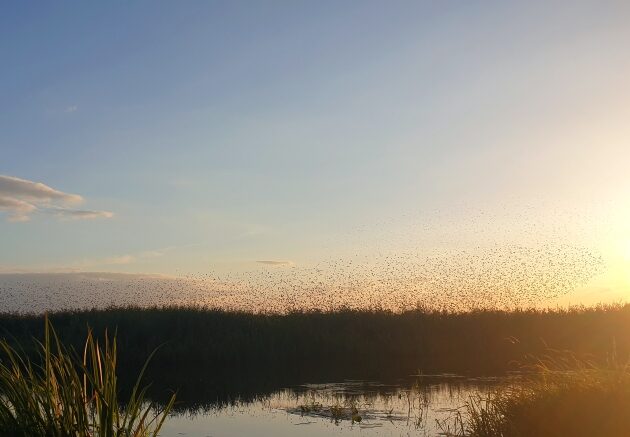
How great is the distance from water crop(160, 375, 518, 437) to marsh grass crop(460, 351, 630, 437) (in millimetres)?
1963

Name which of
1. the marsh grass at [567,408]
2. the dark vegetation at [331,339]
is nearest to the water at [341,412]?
the marsh grass at [567,408]

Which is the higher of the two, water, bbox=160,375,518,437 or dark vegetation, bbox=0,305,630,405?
dark vegetation, bbox=0,305,630,405

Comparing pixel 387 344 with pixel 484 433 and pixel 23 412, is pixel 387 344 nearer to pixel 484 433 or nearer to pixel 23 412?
pixel 484 433

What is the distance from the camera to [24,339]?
2678 cm

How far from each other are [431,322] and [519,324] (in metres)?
3.26

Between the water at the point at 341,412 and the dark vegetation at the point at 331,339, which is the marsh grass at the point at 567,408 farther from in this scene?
the dark vegetation at the point at 331,339

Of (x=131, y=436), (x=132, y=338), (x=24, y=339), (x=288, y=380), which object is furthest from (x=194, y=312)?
(x=131, y=436)

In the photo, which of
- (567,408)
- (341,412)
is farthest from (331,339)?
(567,408)

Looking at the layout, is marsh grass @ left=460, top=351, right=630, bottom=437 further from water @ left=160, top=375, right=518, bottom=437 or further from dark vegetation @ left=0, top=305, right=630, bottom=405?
dark vegetation @ left=0, top=305, right=630, bottom=405

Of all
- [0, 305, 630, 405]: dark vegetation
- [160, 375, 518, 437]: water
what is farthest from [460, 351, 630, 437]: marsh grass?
[0, 305, 630, 405]: dark vegetation

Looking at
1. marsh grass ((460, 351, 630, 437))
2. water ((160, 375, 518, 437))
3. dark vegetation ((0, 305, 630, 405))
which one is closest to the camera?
marsh grass ((460, 351, 630, 437))

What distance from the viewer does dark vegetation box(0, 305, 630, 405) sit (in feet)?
76.4

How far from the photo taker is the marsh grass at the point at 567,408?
29.2ft

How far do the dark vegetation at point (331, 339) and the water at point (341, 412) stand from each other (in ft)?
10.1
